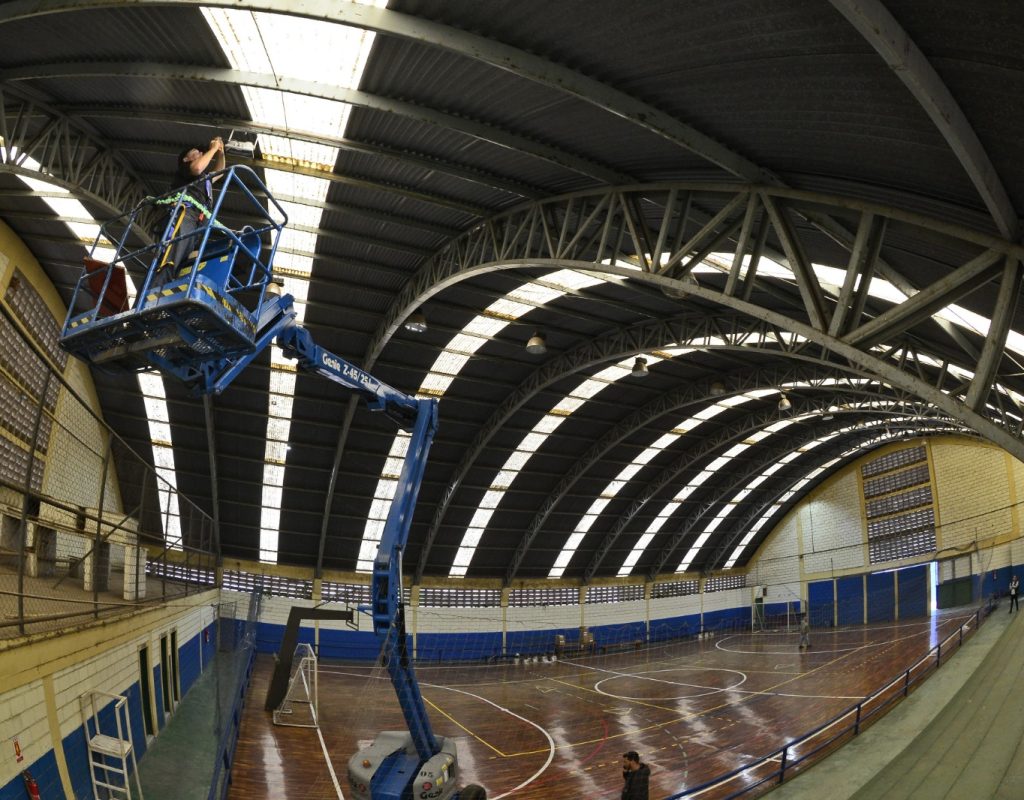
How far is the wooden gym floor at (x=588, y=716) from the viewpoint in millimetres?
19422

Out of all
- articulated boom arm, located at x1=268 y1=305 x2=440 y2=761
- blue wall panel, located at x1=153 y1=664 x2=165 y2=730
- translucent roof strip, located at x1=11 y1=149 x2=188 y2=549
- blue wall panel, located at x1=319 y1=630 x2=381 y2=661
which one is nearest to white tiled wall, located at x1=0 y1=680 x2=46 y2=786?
articulated boom arm, located at x1=268 y1=305 x2=440 y2=761

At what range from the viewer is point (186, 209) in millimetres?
11141

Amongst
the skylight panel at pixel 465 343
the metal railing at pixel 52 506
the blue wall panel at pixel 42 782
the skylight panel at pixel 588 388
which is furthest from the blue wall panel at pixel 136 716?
the skylight panel at pixel 588 388

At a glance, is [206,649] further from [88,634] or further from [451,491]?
[88,634]

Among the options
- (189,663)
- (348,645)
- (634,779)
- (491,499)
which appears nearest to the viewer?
(634,779)

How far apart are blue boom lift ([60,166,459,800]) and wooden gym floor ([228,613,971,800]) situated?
297 cm

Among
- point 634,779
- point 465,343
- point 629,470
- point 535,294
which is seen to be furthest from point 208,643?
point 629,470

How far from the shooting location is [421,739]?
596 inches

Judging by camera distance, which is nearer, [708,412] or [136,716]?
[136,716]

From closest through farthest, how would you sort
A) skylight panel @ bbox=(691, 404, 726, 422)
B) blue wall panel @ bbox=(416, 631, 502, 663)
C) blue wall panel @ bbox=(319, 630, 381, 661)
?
skylight panel @ bbox=(691, 404, 726, 422), blue wall panel @ bbox=(319, 630, 381, 661), blue wall panel @ bbox=(416, 631, 502, 663)

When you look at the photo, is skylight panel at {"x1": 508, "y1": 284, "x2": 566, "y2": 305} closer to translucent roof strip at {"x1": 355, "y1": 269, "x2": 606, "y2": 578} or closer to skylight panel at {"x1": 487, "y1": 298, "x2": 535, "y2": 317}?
translucent roof strip at {"x1": 355, "y1": 269, "x2": 606, "y2": 578}

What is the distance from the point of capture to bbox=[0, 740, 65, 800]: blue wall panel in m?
6.05

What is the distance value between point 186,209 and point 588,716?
85.5 feet

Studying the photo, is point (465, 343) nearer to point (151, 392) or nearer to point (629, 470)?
point (151, 392)
